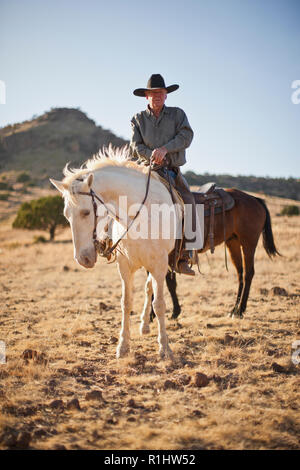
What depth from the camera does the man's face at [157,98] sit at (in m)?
5.02

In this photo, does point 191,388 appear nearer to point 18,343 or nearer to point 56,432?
point 56,432

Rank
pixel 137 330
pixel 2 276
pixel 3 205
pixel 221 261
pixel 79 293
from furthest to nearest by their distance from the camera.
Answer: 1. pixel 3 205
2. pixel 221 261
3. pixel 2 276
4. pixel 79 293
5. pixel 137 330

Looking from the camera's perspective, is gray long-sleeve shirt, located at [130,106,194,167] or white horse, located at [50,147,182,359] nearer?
white horse, located at [50,147,182,359]

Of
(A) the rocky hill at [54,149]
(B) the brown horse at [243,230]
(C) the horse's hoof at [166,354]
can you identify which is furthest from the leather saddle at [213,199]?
(A) the rocky hill at [54,149]

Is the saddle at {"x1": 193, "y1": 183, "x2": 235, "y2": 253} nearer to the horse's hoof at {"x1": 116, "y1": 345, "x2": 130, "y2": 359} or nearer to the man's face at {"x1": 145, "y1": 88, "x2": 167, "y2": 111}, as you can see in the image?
the man's face at {"x1": 145, "y1": 88, "x2": 167, "y2": 111}

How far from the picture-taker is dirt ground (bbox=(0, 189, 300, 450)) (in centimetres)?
276

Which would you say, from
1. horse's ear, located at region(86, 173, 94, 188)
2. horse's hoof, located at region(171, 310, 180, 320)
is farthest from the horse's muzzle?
horse's hoof, located at region(171, 310, 180, 320)

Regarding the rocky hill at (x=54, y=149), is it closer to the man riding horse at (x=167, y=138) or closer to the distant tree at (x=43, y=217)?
the distant tree at (x=43, y=217)

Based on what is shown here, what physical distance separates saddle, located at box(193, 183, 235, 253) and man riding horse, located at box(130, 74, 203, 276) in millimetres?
628

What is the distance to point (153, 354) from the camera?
471 centimetres
